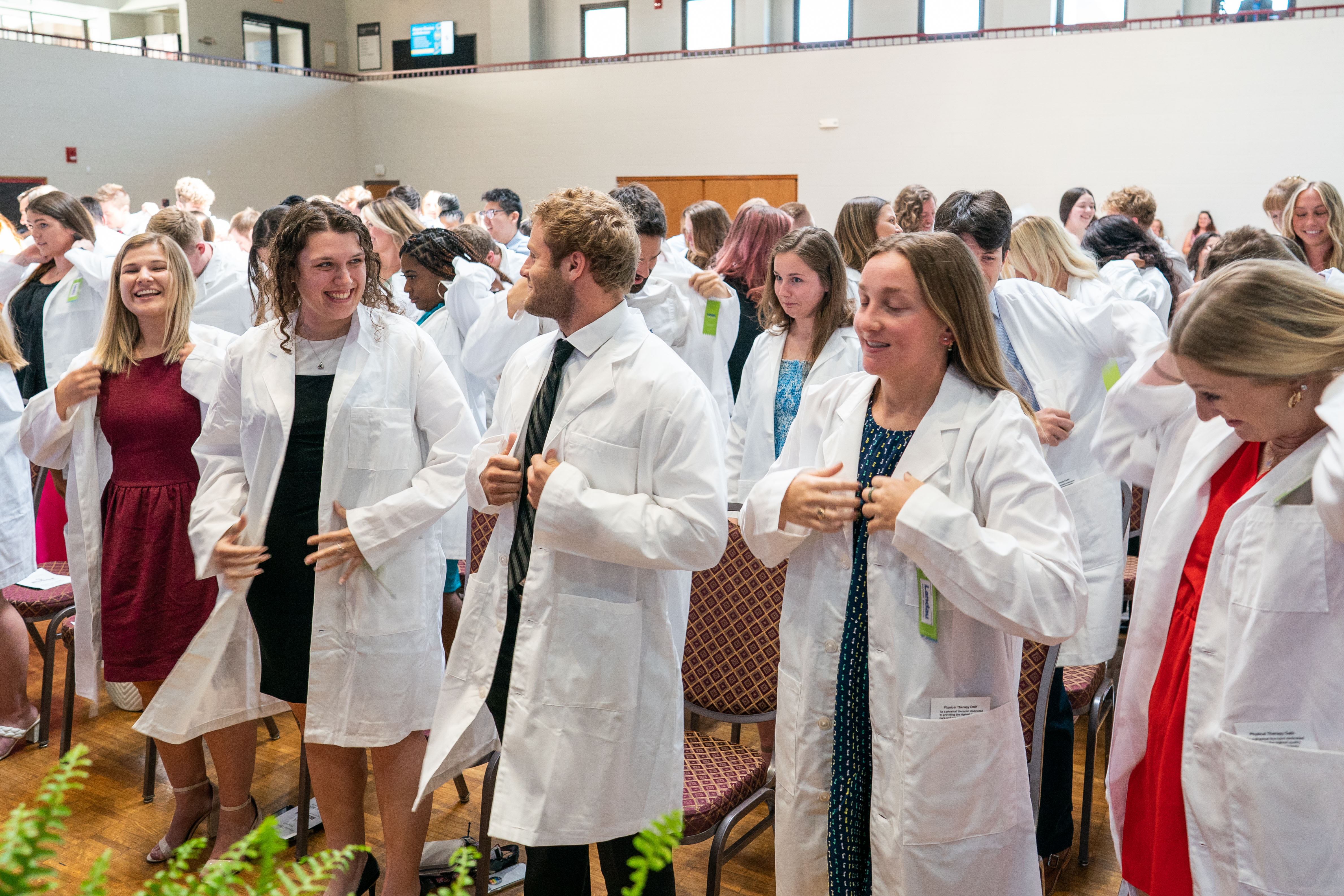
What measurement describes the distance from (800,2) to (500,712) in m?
13.6

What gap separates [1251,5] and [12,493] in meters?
11.9

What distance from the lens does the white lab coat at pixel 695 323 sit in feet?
13.5

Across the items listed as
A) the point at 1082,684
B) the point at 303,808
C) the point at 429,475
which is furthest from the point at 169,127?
the point at 1082,684

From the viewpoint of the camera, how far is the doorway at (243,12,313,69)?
52.9ft

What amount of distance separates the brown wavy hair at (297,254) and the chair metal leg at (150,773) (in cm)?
157

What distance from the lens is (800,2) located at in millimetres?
13859

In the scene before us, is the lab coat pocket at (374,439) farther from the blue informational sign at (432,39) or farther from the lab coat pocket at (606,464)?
the blue informational sign at (432,39)

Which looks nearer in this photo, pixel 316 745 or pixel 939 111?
pixel 316 745

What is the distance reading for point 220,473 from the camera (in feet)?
8.25

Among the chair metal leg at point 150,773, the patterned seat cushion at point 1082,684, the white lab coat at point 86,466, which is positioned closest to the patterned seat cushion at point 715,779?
the patterned seat cushion at point 1082,684

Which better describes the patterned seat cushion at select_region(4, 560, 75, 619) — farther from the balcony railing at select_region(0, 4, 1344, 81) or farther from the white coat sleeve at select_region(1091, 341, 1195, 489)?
the balcony railing at select_region(0, 4, 1344, 81)

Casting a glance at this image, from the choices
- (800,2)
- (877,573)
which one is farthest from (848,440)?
(800,2)

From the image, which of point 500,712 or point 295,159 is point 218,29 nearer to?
point 295,159

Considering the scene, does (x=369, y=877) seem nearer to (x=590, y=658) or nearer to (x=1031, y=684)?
(x=590, y=658)
